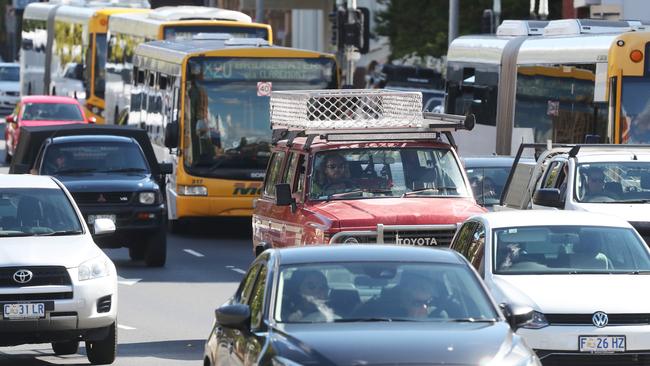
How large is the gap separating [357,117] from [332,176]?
133 cm

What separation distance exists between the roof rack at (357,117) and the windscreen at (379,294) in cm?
725

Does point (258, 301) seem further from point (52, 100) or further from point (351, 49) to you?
point (52, 100)

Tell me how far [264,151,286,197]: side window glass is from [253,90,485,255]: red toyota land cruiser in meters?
0.02

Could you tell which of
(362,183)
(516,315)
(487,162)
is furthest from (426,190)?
(516,315)

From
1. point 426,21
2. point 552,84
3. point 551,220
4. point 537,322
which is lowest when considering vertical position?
point 426,21

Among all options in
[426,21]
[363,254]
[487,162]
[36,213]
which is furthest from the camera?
[426,21]

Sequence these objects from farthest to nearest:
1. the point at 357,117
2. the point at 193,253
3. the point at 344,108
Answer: the point at 193,253 → the point at 344,108 → the point at 357,117

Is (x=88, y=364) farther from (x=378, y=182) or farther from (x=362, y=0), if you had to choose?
(x=362, y=0)

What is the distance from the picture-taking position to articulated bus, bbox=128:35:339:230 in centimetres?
2792

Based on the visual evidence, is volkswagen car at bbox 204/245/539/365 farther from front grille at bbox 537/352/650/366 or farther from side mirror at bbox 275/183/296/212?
side mirror at bbox 275/183/296/212

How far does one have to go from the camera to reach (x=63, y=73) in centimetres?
5141

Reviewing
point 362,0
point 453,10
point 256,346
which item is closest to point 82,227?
point 256,346

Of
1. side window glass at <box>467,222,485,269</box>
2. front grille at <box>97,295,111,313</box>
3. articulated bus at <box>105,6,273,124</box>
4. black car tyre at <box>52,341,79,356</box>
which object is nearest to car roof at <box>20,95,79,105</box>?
articulated bus at <box>105,6,273,124</box>

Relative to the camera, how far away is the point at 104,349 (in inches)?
574
